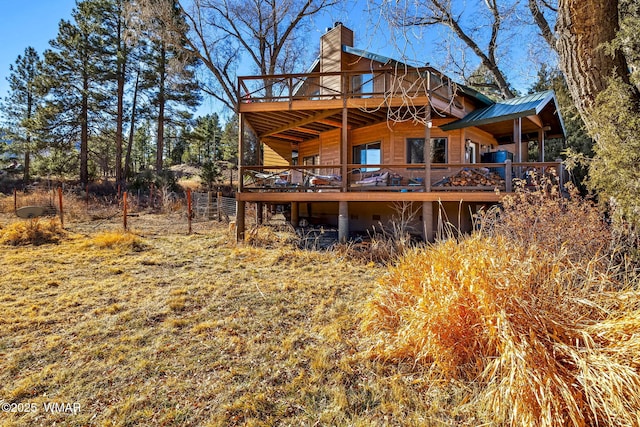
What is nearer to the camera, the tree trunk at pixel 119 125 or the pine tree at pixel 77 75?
the pine tree at pixel 77 75

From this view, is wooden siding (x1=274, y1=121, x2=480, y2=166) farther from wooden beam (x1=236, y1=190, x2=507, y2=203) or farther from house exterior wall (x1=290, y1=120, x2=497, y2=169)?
wooden beam (x1=236, y1=190, x2=507, y2=203)

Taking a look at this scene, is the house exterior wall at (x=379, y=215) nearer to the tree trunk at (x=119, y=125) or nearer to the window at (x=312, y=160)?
the window at (x=312, y=160)

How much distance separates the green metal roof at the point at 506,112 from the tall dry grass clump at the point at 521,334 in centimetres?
735

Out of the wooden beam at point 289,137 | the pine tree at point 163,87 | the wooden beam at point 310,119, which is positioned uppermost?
the pine tree at point 163,87

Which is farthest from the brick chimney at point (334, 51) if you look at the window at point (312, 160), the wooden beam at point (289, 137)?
the window at point (312, 160)

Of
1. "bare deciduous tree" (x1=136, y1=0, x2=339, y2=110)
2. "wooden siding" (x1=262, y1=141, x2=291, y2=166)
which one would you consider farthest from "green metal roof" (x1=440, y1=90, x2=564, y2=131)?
"bare deciduous tree" (x1=136, y1=0, x2=339, y2=110)

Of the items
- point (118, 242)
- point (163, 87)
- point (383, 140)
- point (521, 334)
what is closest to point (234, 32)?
point (163, 87)

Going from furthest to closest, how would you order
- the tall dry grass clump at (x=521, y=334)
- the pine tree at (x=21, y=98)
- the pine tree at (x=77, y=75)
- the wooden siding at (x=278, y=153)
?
the pine tree at (x=21, y=98)
the pine tree at (x=77, y=75)
the wooden siding at (x=278, y=153)
the tall dry grass clump at (x=521, y=334)

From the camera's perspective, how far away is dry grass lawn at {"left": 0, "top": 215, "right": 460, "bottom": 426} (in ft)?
7.64

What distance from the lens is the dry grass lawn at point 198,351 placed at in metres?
2.33

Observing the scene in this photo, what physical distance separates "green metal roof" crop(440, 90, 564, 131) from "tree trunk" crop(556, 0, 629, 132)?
5.31 m

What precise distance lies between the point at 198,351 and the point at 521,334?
2.85 metres

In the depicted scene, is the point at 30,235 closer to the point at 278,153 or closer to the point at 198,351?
the point at 198,351

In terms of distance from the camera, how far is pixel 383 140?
36.2 feet
